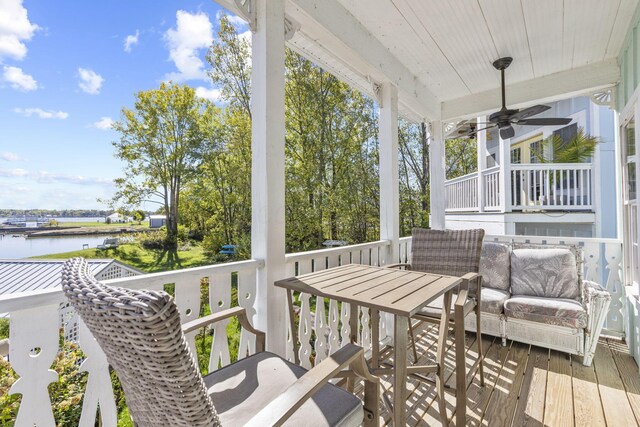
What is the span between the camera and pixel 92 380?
1.20 metres

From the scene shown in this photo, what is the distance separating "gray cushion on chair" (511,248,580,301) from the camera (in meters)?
3.14

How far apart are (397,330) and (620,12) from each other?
11.2ft

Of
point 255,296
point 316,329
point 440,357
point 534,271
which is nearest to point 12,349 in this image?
point 255,296

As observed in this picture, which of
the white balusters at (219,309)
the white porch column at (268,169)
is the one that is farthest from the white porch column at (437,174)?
the white balusters at (219,309)

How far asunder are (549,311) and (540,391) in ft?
2.88

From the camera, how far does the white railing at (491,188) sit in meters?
5.95

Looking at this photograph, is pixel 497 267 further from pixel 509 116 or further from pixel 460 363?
pixel 460 363

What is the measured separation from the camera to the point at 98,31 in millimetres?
5520

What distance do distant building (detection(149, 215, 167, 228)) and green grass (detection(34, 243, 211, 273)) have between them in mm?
856

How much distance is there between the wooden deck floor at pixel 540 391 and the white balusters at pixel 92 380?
63.3 inches

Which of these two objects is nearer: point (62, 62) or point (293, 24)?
point (293, 24)

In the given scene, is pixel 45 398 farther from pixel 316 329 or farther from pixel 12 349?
pixel 316 329

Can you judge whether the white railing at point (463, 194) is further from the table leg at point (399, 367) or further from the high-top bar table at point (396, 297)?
the table leg at point (399, 367)

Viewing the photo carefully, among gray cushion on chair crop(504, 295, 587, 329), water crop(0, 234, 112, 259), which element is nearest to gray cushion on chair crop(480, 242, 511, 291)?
gray cushion on chair crop(504, 295, 587, 329)
